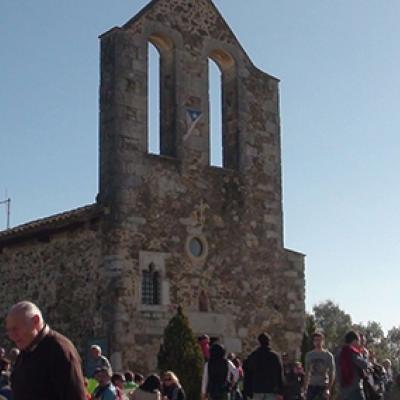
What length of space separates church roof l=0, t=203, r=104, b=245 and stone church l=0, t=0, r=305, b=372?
0.03 metres

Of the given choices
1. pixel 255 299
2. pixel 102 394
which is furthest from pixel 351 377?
pixel 255 299

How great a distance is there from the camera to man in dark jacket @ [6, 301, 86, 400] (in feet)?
20.6

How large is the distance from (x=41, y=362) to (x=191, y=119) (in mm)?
16113

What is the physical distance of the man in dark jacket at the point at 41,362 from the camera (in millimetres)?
6273

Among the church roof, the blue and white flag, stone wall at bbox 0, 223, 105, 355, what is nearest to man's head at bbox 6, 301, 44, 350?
stone wall at bbox 0, 223, 105, 355

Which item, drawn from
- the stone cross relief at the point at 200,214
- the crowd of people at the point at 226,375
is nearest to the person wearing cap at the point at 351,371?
the crowd of people at the point at 226,375

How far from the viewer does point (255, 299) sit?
22656mm

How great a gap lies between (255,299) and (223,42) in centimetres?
628

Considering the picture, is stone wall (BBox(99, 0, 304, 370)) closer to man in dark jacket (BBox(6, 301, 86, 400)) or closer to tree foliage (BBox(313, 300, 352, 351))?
man in dark jacket (BBox(6, 301, 86, 400))

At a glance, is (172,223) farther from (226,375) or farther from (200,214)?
(226,375)

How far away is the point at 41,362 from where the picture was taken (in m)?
6.27

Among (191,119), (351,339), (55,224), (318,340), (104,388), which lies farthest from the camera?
(191,119)

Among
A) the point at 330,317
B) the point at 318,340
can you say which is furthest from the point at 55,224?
the point at 330,317

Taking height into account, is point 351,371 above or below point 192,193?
below
